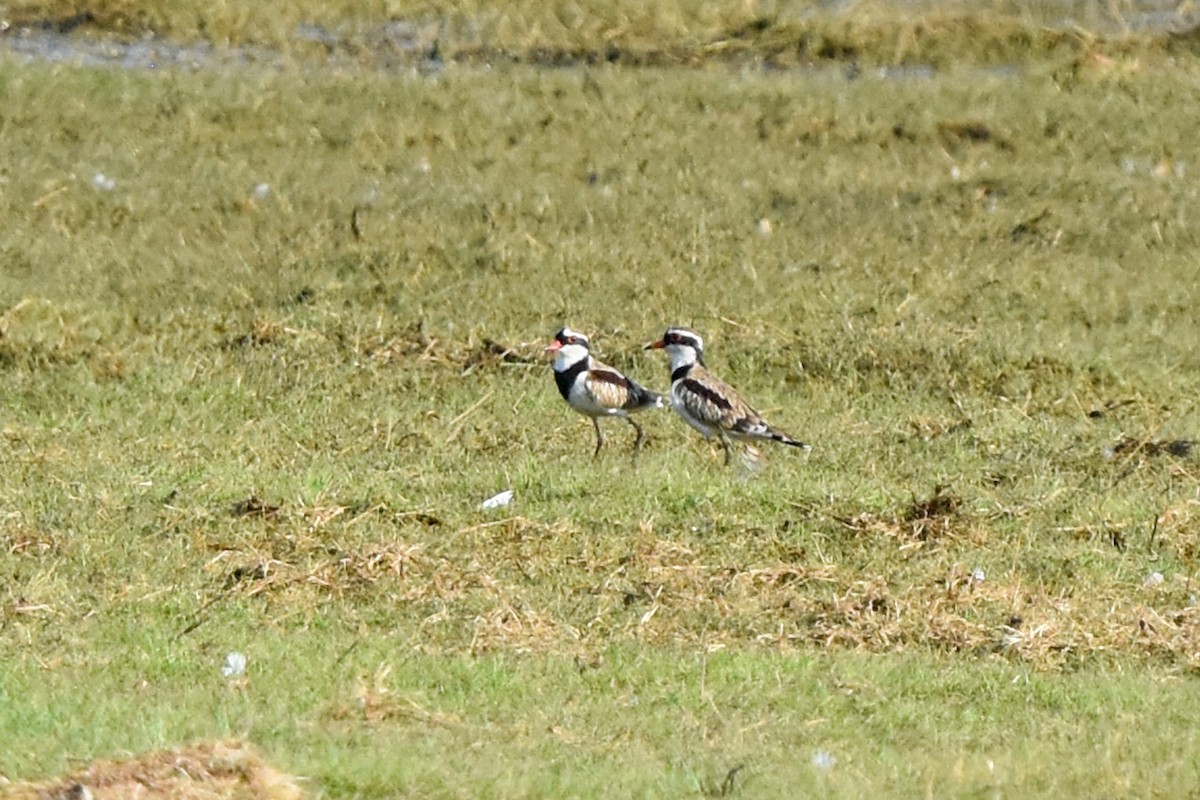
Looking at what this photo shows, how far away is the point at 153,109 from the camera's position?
56.1 feet

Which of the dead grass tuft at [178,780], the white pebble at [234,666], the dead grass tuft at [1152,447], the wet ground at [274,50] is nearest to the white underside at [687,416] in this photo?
the dead grass tuft at [1152,447]

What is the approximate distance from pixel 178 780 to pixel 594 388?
213 inches

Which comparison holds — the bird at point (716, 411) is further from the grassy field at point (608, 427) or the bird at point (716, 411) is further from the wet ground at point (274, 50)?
the wet ground at point (274, 50)

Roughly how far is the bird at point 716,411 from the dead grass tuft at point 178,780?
5035 mm

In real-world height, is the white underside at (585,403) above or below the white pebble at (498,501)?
below

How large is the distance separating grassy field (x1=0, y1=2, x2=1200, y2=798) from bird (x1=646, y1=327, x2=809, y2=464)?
0.66ft

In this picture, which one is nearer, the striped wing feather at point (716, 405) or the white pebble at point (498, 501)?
the white pebble at point (498, 501)

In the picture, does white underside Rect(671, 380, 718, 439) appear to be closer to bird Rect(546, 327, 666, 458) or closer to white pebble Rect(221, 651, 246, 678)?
bird Rect(546, 327, 666, 458)

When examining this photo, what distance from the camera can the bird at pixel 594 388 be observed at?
37.2 ft

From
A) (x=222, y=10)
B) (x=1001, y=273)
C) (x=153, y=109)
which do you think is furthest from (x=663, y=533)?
(x=222, y=10)

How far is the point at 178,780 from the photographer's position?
615 centimetres

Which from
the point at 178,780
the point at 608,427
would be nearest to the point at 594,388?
the point at 608,427

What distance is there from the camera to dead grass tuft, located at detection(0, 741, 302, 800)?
6086 mm

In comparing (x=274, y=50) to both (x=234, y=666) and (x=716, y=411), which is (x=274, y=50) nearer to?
(x=716, y=411)
